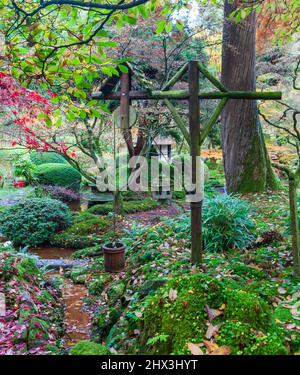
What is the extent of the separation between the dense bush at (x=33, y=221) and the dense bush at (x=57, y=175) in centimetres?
331

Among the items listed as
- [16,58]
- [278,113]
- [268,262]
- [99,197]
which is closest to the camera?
[16,58]

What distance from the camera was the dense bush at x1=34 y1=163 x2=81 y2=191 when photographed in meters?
11.6

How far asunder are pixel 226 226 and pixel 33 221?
487 centimetres

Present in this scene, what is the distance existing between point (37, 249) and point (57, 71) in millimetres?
5986

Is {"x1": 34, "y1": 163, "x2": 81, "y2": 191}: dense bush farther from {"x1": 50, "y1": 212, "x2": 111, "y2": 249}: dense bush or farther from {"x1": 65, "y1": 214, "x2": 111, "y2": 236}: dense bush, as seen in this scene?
{"x1": 65, "y1": 214, "x2": 111, "y2": 236}: dense bush

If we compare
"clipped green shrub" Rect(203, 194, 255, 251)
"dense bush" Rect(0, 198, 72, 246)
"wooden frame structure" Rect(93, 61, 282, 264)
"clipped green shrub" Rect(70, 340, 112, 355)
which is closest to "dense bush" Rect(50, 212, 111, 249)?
"dense bush" Rect(0, 198, 72, 246)

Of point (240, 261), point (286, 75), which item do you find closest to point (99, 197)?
point (286, 75)

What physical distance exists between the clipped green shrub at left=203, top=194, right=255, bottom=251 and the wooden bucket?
147 cm

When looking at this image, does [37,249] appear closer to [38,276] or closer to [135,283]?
[38,276]

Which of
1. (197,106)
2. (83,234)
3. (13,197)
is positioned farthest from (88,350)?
(13,197)

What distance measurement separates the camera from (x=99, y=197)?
449 inches

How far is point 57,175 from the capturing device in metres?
11.7

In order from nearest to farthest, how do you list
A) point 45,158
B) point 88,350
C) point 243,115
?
1. point 88,350
2. point 243,115
3. point 45,158

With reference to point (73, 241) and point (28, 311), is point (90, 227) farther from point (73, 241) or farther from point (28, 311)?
point (28, 311)
